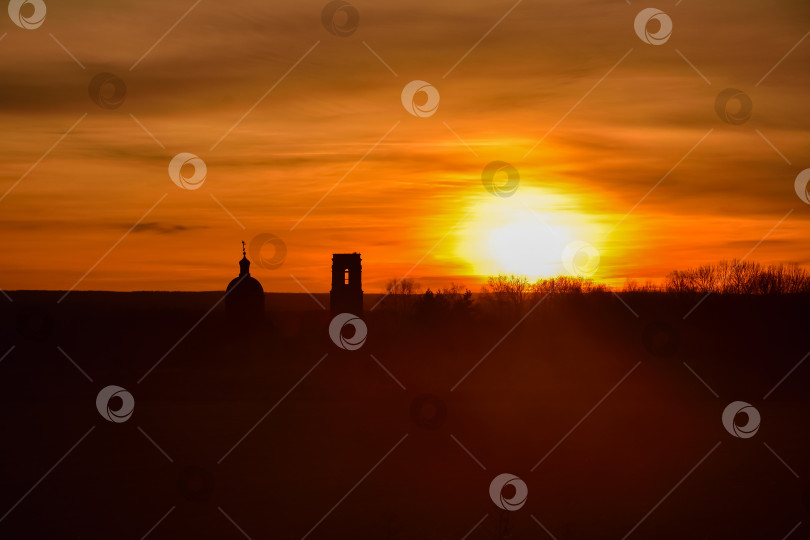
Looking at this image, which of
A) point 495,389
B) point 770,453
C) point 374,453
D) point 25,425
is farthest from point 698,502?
point 25,425

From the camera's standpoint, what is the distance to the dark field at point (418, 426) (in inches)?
1087

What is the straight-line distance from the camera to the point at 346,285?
207ft

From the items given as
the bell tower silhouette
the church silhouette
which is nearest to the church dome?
the church silhouette

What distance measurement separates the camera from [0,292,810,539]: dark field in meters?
27.6

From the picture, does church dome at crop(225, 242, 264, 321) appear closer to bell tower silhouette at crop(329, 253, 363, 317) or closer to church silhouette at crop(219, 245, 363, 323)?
church silhouette at crop(219, 245, 363, 323)

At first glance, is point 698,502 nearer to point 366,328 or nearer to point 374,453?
point 374,453

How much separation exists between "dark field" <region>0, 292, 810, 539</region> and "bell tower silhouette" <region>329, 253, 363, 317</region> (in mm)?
2781

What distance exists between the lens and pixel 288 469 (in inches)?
1320

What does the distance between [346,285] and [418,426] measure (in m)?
23.8

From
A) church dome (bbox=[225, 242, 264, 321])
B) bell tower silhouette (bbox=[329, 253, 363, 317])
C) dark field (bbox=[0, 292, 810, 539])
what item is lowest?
dark field (bbox=[0, 292, 810, 539])

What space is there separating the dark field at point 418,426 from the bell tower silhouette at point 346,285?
2781mm

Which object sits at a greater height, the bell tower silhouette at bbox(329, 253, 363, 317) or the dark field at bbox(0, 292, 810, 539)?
the bell tower silhouette at bbox(329, 253, 363, 317)

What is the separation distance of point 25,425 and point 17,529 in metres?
15.8

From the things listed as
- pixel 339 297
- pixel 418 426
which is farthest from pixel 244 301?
pixel 418 426
